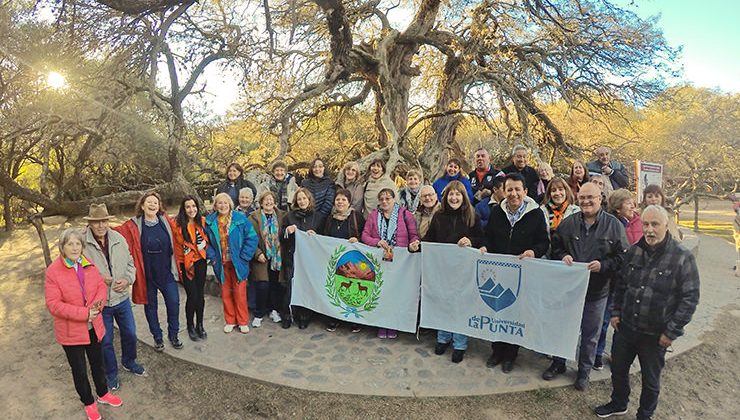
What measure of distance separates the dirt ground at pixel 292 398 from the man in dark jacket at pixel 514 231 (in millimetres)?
546

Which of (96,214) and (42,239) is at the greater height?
(96,214)

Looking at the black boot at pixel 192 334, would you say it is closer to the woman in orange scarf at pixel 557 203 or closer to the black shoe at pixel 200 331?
the black shoe at pixel 200 331

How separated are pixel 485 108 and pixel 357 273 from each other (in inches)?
289

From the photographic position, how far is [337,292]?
509 cm

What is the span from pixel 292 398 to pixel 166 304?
6.10 feet

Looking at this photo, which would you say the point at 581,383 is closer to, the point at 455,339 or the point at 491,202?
the point at 455,339

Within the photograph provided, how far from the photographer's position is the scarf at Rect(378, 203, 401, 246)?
15.7 feet

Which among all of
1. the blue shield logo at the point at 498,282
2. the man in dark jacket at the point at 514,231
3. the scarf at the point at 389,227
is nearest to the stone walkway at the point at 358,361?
the man in dark jacket at the point at 514,231

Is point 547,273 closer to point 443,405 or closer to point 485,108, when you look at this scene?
point 443,405

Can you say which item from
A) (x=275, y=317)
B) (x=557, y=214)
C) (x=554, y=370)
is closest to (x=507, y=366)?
(x=554, y=370)

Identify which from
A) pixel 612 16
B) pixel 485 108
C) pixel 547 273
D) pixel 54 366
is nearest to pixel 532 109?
pixel 485 108

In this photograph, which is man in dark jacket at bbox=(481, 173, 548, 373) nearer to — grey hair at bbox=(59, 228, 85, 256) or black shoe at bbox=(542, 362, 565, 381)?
black shoe at bbox=(542, 362, 565, 381)

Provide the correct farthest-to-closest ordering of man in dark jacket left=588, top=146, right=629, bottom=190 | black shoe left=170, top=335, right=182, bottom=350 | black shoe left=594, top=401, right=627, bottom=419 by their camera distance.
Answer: man in dark jacket left=588, top=146, right=629, bottom=190
black shoe left=170, top=335, right=182, bottom=350
black shoe left=594, top=401, right=627, bottom=419

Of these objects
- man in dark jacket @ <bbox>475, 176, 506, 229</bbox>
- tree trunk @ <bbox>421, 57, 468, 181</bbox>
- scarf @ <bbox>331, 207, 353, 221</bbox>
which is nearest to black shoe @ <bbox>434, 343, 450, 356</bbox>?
man in dark jacket @ <bbox>475, 176, 506, 229</bbox>
